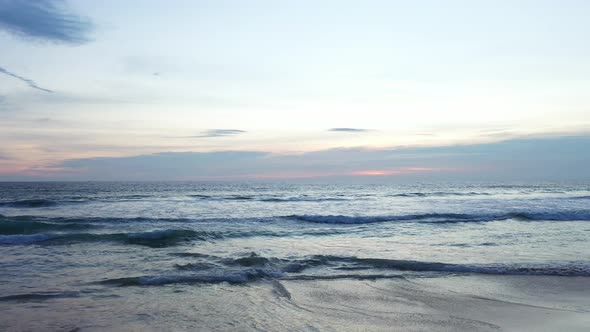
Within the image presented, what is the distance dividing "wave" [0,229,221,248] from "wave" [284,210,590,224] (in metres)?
9.76

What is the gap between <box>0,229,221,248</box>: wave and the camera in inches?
696

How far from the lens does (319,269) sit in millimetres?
12328

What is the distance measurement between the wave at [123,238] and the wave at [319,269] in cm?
528

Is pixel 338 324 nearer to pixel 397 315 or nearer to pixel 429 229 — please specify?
pixel 397 315

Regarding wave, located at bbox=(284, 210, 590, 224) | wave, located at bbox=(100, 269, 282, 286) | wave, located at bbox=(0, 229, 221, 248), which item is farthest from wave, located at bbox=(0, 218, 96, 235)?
wave, located at bbox=(100, 269, 282, 286)

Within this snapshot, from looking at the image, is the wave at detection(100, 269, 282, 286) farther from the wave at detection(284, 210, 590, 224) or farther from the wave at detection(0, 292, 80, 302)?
the wave at detection(284, 210, 590, 224)

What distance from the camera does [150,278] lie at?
1089cm

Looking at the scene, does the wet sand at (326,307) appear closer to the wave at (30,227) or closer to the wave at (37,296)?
the wave at (37,296)

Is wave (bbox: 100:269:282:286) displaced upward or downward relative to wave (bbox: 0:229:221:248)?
upward

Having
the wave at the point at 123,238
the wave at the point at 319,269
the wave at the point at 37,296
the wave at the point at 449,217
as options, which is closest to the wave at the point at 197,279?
the wave at the point at 319,269

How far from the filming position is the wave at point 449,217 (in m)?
27.2

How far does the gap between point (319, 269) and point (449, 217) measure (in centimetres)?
1904

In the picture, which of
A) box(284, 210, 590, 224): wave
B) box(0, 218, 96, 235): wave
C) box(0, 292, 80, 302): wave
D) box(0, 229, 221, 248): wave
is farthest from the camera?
box(284, 210, 590, 224): wave

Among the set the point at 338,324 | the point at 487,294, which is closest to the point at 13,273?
the point at 338,324
